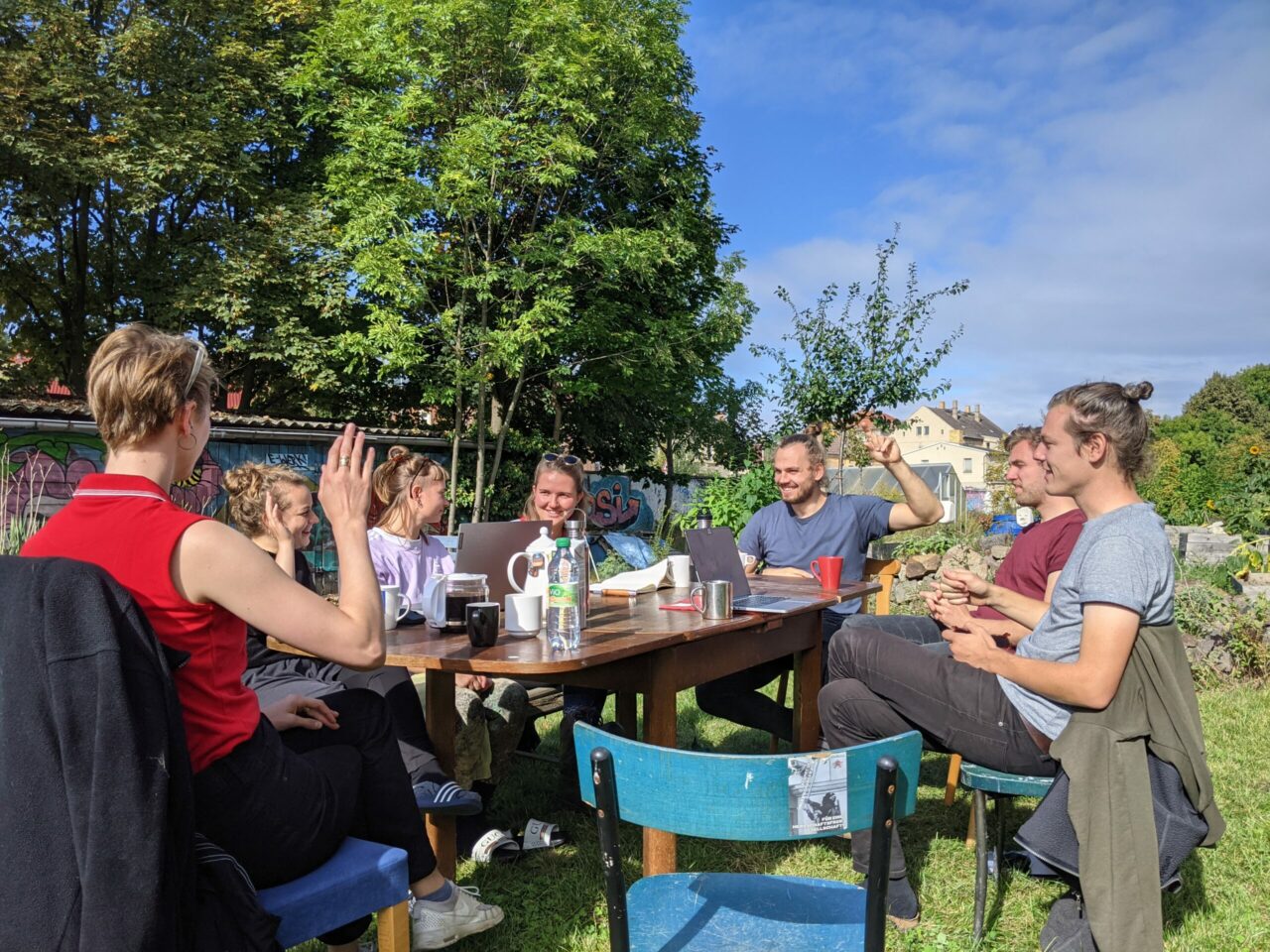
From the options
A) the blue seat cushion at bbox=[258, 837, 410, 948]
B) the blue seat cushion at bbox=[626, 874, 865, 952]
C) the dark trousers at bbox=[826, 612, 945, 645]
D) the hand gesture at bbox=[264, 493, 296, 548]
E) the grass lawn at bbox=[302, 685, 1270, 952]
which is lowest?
the grass lawn at bbox=[302, 685, 1270, 952]

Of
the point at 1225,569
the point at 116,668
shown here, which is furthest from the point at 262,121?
the point at 116,668

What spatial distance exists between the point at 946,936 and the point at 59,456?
39.3ft

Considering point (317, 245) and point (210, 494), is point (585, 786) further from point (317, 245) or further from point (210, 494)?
point (317, 245)

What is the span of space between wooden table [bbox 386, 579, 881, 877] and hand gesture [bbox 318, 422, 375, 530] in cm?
51

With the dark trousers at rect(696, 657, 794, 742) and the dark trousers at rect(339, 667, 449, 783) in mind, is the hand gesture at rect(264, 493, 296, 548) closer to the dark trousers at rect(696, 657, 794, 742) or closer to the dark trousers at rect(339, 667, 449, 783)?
the dark trousers at rect(339, 667, 449, 783)

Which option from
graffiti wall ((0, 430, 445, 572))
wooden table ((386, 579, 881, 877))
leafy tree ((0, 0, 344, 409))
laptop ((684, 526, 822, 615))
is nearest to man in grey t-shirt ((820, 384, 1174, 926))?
wooden table ((386, 579, 881, 877))

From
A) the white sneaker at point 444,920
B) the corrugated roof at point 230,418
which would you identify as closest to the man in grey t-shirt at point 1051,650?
the white sneaker at point 444,920

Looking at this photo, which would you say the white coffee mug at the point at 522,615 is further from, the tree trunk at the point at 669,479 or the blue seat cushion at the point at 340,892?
the tree trunk at the point at 669,479

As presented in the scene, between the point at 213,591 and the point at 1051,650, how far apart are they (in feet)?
7.01

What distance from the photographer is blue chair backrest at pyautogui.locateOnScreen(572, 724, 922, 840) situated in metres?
1.52

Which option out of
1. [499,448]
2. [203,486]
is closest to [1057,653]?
[203,486]

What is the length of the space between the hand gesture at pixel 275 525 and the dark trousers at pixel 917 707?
6.84ft

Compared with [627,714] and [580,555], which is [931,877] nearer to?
[627,714]

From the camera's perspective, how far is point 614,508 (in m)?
19.1
